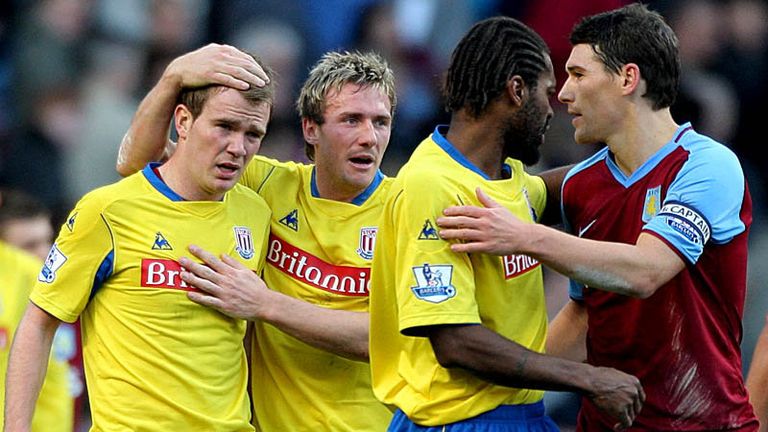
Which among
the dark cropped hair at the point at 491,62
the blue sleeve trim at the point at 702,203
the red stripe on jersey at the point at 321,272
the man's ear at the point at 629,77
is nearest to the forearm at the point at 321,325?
the red stripe on jersey at the point at 321,272

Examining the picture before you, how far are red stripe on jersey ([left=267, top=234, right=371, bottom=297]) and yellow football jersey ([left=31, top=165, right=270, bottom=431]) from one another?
45cm

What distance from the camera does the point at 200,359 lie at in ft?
17.0

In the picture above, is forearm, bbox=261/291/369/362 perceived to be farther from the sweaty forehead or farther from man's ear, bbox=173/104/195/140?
the sweaty forehead

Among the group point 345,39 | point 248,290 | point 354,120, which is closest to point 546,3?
point 345,39

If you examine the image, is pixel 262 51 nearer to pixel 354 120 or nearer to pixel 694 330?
pixel 354 120

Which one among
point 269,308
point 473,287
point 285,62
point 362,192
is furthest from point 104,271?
point 285,62

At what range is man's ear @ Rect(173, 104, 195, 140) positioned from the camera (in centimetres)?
540

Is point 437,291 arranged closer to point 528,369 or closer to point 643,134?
point 528,369

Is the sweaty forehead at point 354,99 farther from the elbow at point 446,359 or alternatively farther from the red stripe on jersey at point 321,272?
the elbow at point 446,359

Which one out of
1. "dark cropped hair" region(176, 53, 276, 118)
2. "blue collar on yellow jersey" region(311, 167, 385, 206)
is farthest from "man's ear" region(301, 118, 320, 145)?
"dark cropped hair" region(176, 53, 276, 118)

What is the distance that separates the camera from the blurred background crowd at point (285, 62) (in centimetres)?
1026

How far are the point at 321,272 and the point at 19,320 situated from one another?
2745 mm

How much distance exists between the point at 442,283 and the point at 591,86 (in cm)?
100

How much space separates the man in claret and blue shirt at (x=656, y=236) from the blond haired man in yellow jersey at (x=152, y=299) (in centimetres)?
115
